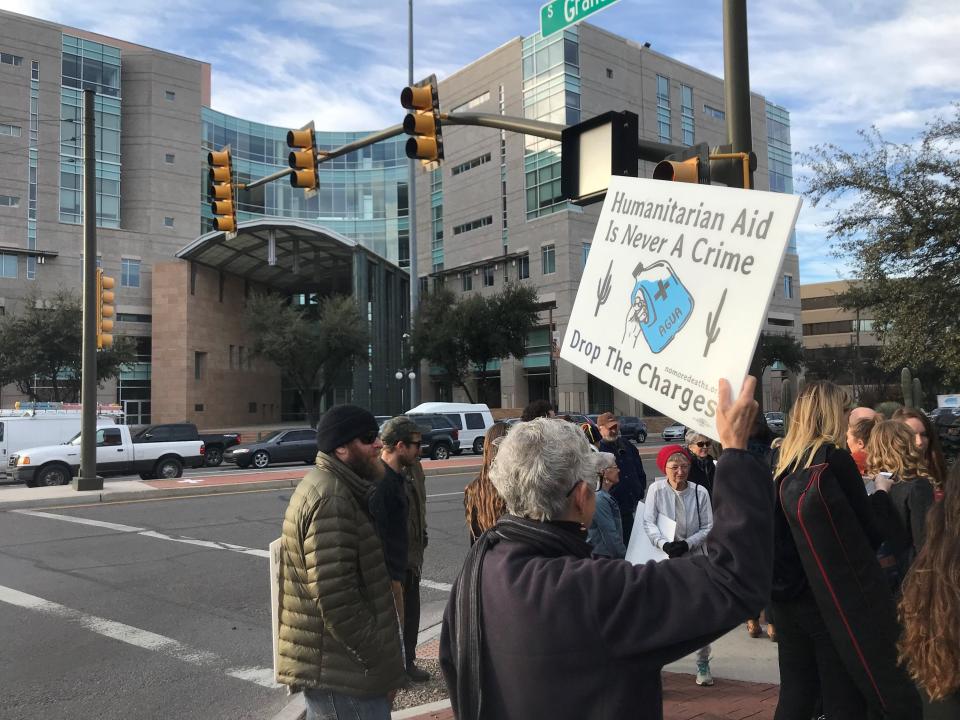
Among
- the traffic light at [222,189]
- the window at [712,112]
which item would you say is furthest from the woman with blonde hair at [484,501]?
the window at [712,112]

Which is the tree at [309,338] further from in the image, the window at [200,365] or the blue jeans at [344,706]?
the blue jeans at [344,706]

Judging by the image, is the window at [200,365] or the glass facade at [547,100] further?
the window at [200,365]

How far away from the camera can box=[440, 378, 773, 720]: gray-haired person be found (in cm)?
168

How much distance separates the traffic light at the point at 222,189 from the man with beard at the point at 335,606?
8882 millimetres

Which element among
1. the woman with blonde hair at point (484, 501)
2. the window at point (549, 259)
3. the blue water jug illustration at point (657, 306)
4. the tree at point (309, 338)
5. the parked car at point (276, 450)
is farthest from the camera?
the window at point (549, 259)

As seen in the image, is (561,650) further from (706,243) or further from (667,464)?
(667,464)

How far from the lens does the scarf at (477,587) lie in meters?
1.87

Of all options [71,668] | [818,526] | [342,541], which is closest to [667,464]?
[818,526]

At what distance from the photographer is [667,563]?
5.79ft

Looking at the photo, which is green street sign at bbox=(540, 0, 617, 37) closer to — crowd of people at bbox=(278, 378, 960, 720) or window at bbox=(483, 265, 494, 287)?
crowd of people at bbox=(278, 378, 960, 720)

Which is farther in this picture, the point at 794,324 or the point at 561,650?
the point at 794,324

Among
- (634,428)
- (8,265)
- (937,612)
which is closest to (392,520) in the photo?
(937,612)

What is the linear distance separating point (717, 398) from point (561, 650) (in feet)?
2.60

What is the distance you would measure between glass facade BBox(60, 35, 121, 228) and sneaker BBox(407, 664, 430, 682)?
58617 mm
